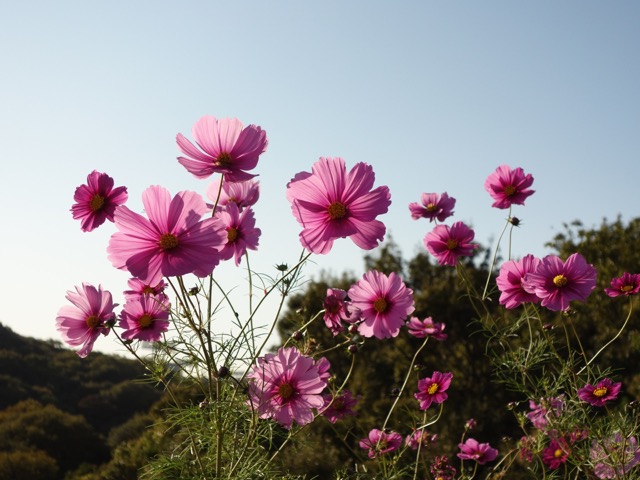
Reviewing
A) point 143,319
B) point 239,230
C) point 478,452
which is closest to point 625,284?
point 478,452

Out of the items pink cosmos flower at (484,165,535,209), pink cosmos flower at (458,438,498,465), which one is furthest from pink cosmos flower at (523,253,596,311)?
pink cosmos flower at (458,438,498,465)

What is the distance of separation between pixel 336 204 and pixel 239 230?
0.36 metres

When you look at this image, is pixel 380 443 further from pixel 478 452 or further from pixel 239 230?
pixel 239 230

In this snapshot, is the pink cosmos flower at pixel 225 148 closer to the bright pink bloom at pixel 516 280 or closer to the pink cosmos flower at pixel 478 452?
the bright pink bloom at pixel 516 280

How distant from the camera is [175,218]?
1.57 metres

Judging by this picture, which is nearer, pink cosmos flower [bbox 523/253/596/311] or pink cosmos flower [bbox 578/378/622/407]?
pink cosmos flower [bbox 523/253/596/311]

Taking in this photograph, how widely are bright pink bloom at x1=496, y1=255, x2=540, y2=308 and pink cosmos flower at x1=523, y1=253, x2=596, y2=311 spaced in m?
0.11

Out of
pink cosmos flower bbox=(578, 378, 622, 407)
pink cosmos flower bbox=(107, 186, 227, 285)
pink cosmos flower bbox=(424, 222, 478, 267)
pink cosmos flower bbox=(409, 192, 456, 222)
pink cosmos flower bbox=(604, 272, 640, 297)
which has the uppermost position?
pink cosmos flower bbox=(409, 192, 456, 222)

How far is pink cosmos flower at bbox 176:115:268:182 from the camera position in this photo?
5.57 ft

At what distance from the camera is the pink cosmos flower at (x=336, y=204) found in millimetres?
1640

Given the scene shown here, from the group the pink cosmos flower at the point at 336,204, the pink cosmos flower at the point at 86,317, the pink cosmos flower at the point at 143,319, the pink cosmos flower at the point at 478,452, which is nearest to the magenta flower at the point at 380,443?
the pink cosmos flower at the point at 478,452

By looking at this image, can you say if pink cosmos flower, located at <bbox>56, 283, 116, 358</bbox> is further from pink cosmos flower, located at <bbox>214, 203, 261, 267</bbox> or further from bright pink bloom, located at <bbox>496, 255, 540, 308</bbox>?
bright pink bloom, located at <bbox>496, 255, 540, 308</bbox>

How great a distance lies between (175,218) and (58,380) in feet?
49.0

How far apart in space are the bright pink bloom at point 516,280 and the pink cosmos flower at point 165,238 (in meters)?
1.59
